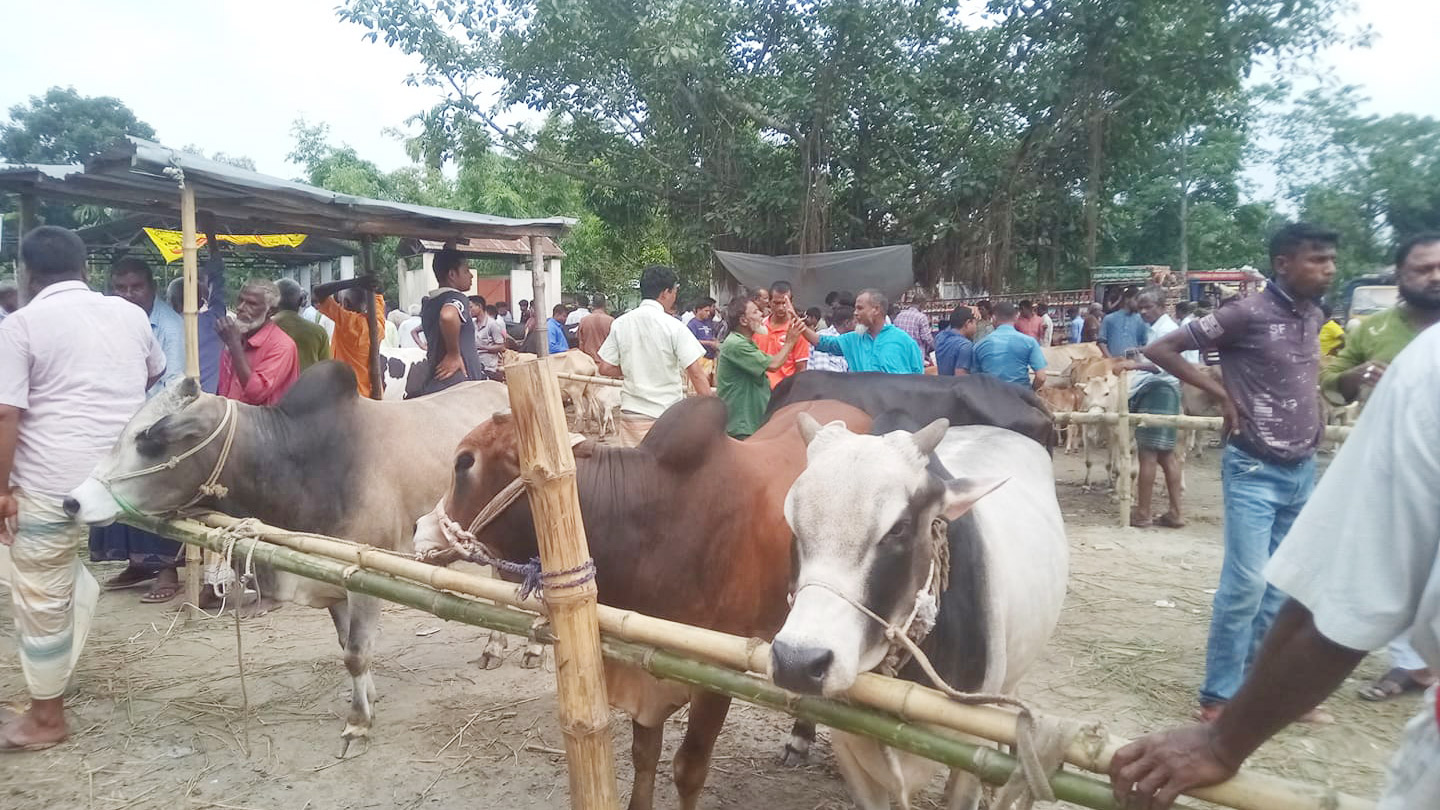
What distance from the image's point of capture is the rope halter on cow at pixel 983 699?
1670 millimetres

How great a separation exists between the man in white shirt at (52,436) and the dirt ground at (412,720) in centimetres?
47

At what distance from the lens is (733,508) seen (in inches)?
115

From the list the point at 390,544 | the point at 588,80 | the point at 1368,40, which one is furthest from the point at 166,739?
the point at 1368,40

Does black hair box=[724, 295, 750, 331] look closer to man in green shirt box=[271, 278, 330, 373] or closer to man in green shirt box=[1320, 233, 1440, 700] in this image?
man in green shirt box=[271, 278, 330, 373]

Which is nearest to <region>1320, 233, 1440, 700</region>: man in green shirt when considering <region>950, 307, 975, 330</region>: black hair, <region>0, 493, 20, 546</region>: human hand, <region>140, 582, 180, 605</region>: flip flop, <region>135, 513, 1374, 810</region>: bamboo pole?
<region>135, 513, 1374, 810</region>: bamboo pole

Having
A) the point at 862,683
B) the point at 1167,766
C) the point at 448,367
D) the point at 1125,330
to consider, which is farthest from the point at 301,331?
the point at 1125,330

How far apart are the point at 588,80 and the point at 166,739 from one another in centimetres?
1280

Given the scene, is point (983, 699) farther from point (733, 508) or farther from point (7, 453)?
point (7, 453)

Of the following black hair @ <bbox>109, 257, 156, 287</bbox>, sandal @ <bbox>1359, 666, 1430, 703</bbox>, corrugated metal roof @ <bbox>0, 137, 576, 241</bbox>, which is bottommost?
sandal @ <bbox>1359, 666, 1430, 703</bbox>

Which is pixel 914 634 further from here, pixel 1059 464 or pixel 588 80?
pixel 588 80

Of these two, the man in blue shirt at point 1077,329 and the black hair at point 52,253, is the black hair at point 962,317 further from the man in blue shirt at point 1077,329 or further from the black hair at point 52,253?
the black hair at point 52,253

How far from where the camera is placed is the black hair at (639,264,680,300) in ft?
19.0

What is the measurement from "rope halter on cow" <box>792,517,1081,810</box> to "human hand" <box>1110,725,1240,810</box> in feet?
0.44

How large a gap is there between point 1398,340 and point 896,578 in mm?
3607
